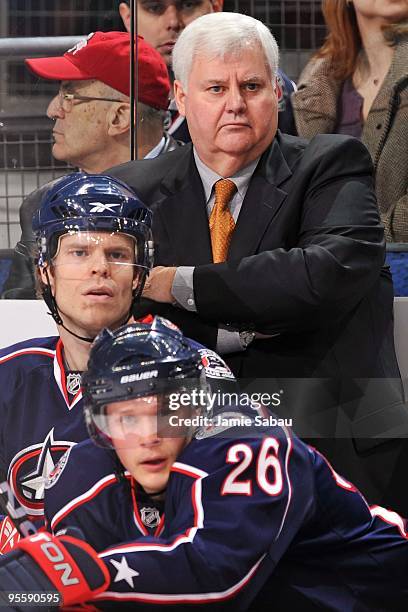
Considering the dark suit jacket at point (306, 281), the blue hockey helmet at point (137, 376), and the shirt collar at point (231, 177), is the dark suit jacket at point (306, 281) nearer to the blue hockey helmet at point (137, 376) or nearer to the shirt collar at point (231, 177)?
the shirt collar at point (231, 177)

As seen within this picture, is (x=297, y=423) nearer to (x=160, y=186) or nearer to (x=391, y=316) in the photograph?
(x=391, y=316)

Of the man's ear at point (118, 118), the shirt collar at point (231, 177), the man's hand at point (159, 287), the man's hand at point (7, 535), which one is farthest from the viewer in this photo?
the man's ear at point (118, 118)

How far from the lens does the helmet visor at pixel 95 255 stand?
1.71 meters

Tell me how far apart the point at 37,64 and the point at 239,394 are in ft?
2.21

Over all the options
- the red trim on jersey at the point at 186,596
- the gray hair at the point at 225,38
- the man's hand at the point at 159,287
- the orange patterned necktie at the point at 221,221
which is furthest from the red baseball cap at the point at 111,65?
the red trim on jersey at the point at 186,596

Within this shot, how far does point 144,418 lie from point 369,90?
723mm

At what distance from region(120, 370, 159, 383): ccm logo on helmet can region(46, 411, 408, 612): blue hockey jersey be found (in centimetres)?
11

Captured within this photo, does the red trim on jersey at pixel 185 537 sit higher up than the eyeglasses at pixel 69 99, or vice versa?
the eyeglasses at pixel 69 99

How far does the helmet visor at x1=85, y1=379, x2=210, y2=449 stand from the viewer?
1.62 meters

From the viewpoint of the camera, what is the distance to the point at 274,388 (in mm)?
1739

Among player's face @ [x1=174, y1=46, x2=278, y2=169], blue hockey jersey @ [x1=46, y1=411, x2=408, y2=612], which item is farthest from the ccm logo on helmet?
player's face @ [x1=174, y1=46, x2=278, y2=169]

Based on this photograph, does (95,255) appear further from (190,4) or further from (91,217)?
(190,4)

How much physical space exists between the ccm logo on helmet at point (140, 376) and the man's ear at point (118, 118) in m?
0.57

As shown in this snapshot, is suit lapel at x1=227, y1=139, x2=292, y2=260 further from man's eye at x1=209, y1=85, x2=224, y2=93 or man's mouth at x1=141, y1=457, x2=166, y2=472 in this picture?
man's mouth at x1=141, y1=457, x2=166, y2=472
